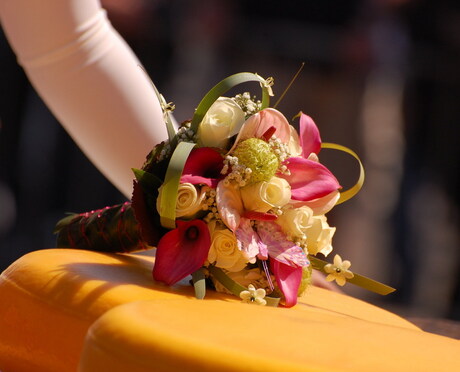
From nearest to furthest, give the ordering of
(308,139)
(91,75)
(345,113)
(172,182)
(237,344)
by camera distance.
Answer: (237,344), (172,182), (308,139), (91,75), (345,113)

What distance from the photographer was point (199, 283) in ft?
4.31

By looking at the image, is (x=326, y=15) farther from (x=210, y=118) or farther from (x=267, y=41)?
(x=210, y=118)

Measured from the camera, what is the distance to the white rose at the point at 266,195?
53.9 inches

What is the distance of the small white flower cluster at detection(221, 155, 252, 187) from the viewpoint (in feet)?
4.45

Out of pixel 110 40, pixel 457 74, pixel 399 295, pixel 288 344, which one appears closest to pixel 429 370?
pixel 288 344

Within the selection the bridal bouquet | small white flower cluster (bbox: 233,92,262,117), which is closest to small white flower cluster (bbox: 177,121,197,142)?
the bridal bouquet

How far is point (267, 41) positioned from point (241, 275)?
10.8 ft

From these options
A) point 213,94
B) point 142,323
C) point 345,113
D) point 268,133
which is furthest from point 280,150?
point 345,113

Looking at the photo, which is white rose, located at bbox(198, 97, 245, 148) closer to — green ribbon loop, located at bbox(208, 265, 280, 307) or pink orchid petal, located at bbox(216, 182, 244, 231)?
pink orchid petal, located at bbox(216, 182, 244, 231)

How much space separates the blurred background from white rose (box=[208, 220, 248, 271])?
274 centimetres

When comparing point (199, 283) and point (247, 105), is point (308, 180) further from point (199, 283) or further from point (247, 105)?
point (199, 283)

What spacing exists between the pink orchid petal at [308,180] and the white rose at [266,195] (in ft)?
0.19

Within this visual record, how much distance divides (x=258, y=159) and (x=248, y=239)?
126 millimetres

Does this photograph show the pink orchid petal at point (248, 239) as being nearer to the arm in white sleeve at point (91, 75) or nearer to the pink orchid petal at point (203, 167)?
the pink orchid petal at point (203, 167)
